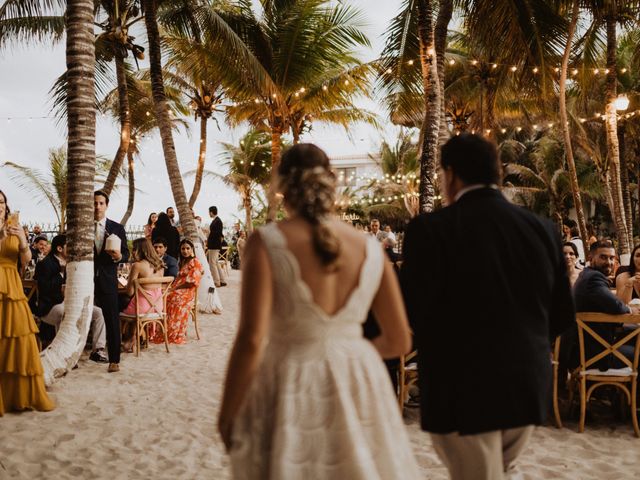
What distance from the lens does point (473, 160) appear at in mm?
2018

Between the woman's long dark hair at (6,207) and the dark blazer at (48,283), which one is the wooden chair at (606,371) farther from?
the dark blazer at (48,283)

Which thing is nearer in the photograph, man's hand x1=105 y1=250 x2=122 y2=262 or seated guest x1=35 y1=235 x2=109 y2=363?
man's hand x1=105 y1=250 x2=122 y2=262

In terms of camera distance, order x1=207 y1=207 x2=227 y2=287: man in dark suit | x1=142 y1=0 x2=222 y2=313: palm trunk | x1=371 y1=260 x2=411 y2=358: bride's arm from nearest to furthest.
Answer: x1=371 y1=260 x2=411 y2=358: bride's arm → x1=142 y1=0 x2=222 y2=313: palm trunk → x1=207 y1=207 x2=227 y2=287: man in dark suit

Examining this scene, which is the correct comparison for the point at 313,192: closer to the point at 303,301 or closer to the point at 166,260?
the point at 303,301

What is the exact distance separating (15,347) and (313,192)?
423 centimetres

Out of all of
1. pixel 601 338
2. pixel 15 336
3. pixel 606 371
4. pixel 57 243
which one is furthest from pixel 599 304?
pixel 57 243

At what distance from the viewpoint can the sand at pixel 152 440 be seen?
144 inches

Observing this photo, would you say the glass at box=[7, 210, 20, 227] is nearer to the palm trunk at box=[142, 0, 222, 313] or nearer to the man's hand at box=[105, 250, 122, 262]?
the man's hand at box=[105, 250, 122, 262]

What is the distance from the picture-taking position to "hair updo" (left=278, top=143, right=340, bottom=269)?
1.62 meters

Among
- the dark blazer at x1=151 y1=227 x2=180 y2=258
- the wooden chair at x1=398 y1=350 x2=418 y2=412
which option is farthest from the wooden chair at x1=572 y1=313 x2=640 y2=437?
the dark blazer at x1=151 y1=227 x2=180 y2=258

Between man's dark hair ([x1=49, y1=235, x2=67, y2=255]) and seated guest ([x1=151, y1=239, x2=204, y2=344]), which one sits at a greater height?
man's dark hair ([x1=49, y1=235, x2=67, y2=255])

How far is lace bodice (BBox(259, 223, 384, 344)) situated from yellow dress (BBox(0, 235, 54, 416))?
3902mm

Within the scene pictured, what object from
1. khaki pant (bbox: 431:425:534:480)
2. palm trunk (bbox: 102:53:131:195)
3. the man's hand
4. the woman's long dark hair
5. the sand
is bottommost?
the sand

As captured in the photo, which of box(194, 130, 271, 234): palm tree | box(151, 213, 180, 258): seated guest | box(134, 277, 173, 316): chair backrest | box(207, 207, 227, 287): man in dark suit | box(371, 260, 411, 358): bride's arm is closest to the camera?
box(371, 260, 411, 358): bride's arm
